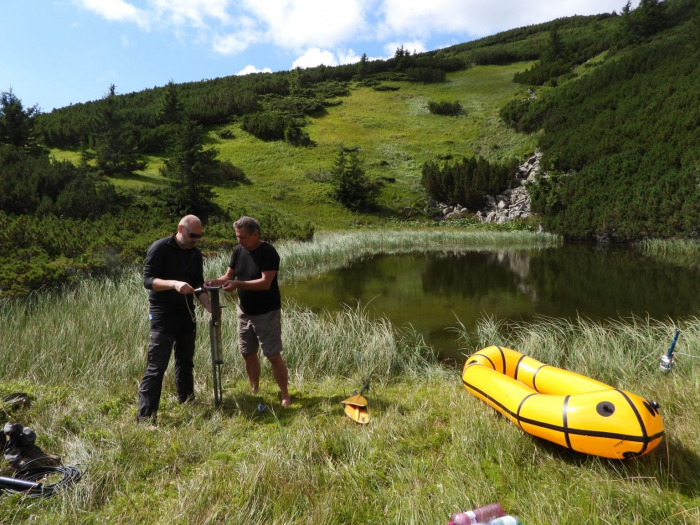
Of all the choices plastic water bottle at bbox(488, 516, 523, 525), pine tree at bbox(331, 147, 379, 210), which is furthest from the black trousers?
pine tree at bbox(331, 147, 379, 210)

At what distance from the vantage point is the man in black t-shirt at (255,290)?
3.17 m

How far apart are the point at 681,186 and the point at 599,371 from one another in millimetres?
13926

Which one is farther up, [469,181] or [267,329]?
Result: [469,181]

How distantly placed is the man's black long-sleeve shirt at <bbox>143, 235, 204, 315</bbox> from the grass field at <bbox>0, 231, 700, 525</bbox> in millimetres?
847

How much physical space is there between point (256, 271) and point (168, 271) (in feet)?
2.18

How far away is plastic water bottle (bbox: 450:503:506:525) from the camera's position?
6.23 feet

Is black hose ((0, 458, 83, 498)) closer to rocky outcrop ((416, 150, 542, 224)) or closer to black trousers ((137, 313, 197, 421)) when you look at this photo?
black trousers ((137, 313, 197, 421))

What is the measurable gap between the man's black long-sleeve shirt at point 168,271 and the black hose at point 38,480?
44.9 inches

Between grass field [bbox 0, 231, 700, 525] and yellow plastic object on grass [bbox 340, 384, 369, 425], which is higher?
grass field [bbox 0, 231, 700, 525]

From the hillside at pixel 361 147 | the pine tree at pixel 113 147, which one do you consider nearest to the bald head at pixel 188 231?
the hillside at pixel 361 147

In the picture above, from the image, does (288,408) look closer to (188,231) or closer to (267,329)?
(267,329)

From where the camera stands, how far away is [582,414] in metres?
2.48

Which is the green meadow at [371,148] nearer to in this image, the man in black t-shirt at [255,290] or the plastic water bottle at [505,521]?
the man in black t-shirt at [255,290]

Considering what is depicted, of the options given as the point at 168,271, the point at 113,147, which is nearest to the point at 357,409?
the point at 168,271
